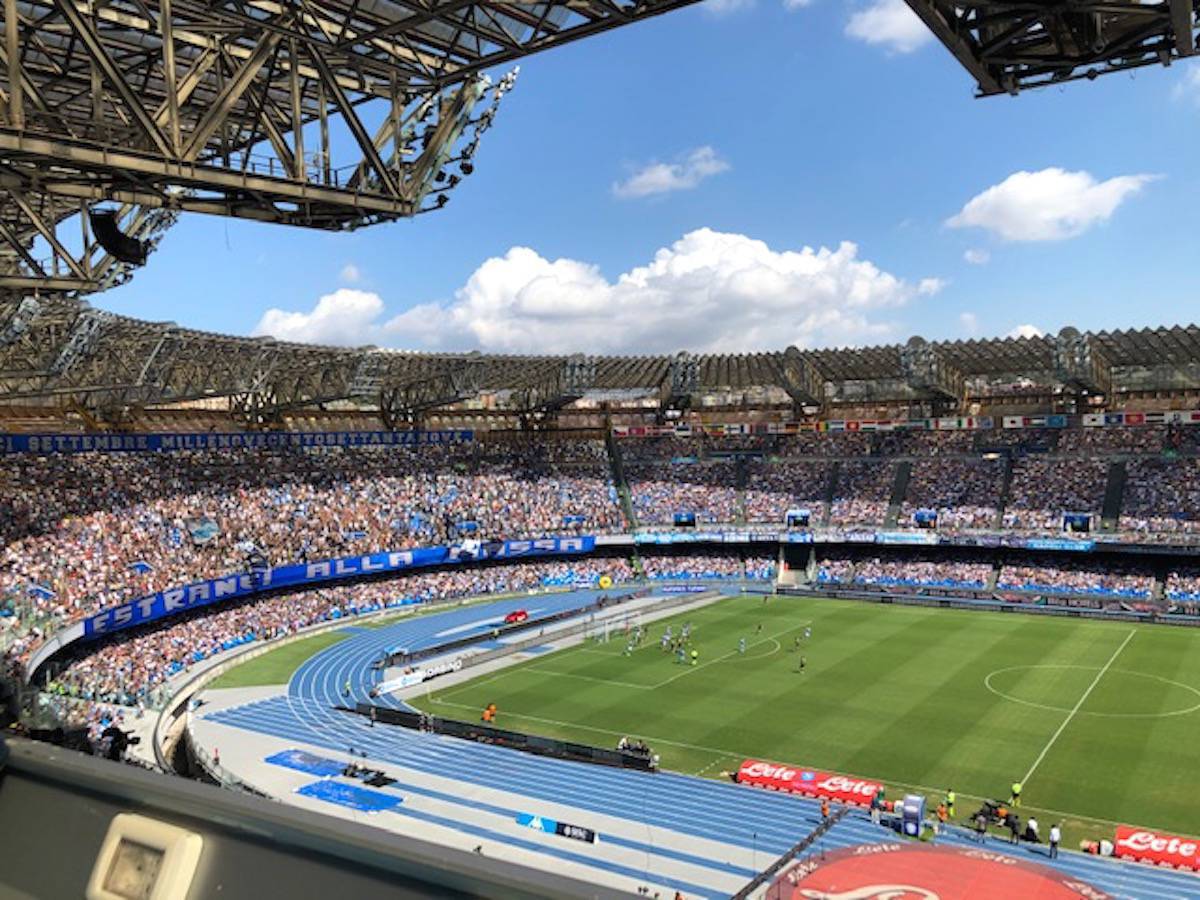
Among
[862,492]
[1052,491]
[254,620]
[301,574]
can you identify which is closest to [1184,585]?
[1052,491]

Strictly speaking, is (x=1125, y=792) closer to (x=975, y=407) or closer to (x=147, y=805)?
(x=147, y=805)

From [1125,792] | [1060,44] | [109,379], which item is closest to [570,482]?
[109,379]

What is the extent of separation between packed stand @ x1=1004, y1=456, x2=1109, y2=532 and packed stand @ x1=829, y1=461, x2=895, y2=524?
7.65 metres

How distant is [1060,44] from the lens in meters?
6.51

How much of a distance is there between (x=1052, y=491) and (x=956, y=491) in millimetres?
5461

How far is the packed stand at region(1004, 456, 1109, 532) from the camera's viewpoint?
53.5 m

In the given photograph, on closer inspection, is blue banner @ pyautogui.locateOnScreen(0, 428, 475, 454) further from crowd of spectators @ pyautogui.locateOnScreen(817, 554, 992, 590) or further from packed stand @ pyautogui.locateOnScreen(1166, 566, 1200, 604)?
packed stand @ pyautogui.locateOnScreen(1166, 566, 1200, 604)

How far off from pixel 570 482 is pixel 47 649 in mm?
39358

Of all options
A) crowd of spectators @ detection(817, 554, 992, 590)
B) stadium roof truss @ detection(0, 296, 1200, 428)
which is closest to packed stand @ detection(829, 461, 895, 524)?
crowd of spectators @ detection(817, 554, 992, 590)

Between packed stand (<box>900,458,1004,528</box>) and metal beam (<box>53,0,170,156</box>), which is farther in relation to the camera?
packed stand (<box>900,458,1004,528</box>)

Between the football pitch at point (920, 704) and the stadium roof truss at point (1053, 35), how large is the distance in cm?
2088

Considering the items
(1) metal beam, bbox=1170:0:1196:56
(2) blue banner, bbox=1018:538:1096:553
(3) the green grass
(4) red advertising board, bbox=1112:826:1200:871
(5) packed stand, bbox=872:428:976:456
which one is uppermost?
(1) metal beam, bbox=1170:0:1196:56

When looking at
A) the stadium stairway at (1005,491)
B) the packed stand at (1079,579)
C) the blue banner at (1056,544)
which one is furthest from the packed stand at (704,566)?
the blue banner at (1056,544)

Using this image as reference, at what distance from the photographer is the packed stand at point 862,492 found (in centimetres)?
5969
